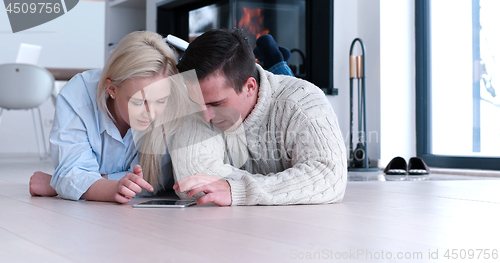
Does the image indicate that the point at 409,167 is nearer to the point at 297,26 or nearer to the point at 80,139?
the point at 297,26

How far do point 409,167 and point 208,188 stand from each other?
5.15 feet

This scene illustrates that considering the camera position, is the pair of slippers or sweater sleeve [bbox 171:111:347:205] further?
the pair of slippers

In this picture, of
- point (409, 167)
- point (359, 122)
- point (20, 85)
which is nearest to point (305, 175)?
point (409, 167)

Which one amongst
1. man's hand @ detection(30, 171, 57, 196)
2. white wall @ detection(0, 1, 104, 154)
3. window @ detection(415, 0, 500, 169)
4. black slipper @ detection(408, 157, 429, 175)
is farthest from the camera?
white wall @ detection(0, 1, 104, 154)

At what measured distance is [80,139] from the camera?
126 centimetres

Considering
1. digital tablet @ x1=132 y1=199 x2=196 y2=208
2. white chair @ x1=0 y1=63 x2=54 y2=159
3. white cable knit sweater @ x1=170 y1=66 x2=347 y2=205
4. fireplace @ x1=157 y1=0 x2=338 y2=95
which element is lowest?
digital tablet @ x1=132 y1=199 x2=196 y2=208

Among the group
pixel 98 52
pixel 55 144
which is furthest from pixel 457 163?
pixel 98 52

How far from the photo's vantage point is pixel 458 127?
2879 mm

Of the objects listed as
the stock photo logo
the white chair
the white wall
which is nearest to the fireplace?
the white chair

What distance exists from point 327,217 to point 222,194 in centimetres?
24

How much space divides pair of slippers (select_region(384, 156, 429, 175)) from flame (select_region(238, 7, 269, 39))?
1142 millimetres

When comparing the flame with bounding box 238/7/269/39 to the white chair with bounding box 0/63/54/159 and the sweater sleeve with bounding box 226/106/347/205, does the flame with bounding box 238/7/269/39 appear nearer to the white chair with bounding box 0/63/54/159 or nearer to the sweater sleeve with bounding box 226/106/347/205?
the white chair with bounding box 0/63/54/159

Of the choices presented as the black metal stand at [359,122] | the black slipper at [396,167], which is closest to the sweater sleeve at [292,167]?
the black slipper at [396,167]

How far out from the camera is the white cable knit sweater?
1122 millimetres
